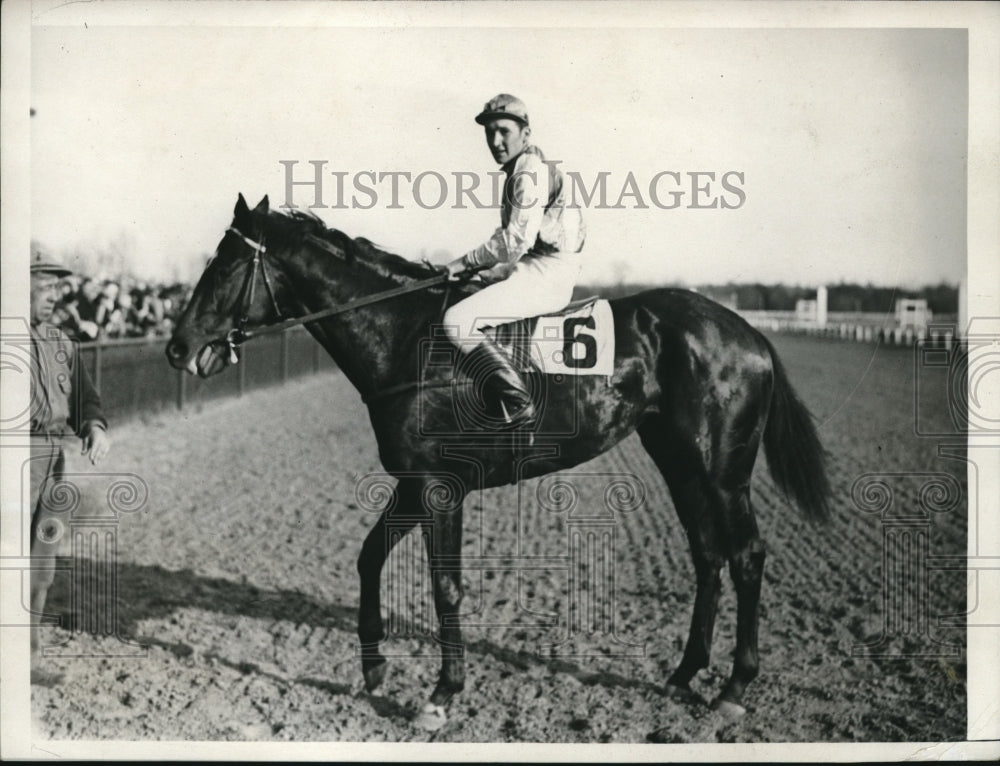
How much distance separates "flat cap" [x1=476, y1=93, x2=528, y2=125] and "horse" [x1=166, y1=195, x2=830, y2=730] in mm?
738

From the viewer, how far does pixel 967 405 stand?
15.3ft

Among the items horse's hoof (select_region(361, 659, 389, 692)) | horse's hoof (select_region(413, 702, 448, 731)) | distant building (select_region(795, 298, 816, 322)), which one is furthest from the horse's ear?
distant building (select_region(795, 298, 816, 322))

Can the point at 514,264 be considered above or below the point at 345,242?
below

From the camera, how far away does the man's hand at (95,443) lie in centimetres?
455

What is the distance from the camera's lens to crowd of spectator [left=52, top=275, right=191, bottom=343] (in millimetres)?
5059

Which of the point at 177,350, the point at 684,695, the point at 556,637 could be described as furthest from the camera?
the point at 556,637

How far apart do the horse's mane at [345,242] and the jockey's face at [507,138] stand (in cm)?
61

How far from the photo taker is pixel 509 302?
4.21 m

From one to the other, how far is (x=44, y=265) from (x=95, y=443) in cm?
90

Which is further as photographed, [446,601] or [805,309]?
[805,309]

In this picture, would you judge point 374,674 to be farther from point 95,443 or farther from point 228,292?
point 228,292

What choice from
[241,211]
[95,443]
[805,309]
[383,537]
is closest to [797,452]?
[805,309]

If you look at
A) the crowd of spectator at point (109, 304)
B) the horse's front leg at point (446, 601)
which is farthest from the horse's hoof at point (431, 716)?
the crowd of spectator at point (109, 304)

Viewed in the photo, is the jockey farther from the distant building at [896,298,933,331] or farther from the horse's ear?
the distant building at [896,298,933,331]
